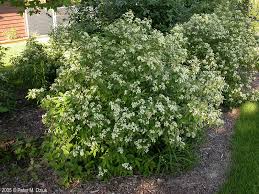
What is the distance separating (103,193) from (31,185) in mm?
793

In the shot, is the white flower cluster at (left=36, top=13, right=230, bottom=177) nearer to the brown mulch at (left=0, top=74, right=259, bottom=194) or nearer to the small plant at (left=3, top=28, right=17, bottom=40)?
the brown mulch at (left=0, top=74, right=259, bottom=194)

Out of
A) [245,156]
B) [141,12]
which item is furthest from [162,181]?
[141,12]

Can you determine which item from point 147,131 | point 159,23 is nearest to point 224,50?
point 159,23

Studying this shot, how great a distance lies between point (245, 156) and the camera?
4746 millimetres

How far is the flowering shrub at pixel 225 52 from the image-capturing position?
231 inches

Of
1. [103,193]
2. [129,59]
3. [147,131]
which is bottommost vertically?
[103,193]

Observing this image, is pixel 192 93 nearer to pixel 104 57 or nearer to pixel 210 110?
pixel 210 110

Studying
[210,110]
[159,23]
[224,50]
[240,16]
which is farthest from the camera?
[159,23]

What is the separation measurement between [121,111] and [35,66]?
2.55 metres

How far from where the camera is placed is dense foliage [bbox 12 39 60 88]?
19.6 feet

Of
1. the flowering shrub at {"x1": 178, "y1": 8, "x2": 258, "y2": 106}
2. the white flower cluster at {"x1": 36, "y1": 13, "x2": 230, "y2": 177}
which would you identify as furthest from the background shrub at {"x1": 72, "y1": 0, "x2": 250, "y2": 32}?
the white flower cluster at {"x1": 36, "y1": 13, "x2": 230, "y2": 177}

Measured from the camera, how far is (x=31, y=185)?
3.99 m

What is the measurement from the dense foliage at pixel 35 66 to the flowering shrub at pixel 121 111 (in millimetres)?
Answer: 1423

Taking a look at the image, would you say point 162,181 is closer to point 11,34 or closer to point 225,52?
point 225,52
